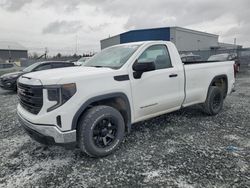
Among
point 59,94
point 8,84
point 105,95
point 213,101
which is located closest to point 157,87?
point 105,95

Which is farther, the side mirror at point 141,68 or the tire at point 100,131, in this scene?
the side mirror at point 141,68

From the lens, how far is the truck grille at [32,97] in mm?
2928

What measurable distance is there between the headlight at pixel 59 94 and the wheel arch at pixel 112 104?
272 mm

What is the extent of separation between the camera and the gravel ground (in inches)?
110

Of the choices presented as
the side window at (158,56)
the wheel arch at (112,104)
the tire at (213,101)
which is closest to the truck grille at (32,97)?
the wheel arch at (112,104)

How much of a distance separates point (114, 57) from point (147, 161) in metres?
2.06

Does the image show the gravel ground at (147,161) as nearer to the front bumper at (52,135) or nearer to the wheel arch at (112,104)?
the front bumper at (52,135)

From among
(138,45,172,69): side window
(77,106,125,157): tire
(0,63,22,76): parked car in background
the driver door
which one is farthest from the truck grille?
(0,63,22,76): parked car in background

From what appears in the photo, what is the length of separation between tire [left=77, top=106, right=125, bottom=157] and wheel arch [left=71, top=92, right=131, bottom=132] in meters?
0.13

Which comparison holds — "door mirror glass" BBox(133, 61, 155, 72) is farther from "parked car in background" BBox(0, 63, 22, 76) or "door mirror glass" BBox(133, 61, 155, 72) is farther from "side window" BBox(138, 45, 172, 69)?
"parked car in background" BBox(0, 63, 22, 76)

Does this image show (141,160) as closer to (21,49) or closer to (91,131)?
(91,131)

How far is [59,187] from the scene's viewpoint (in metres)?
2.69

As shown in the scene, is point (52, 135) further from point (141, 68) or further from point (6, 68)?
point (6, 68)

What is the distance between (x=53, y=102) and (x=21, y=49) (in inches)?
2631
